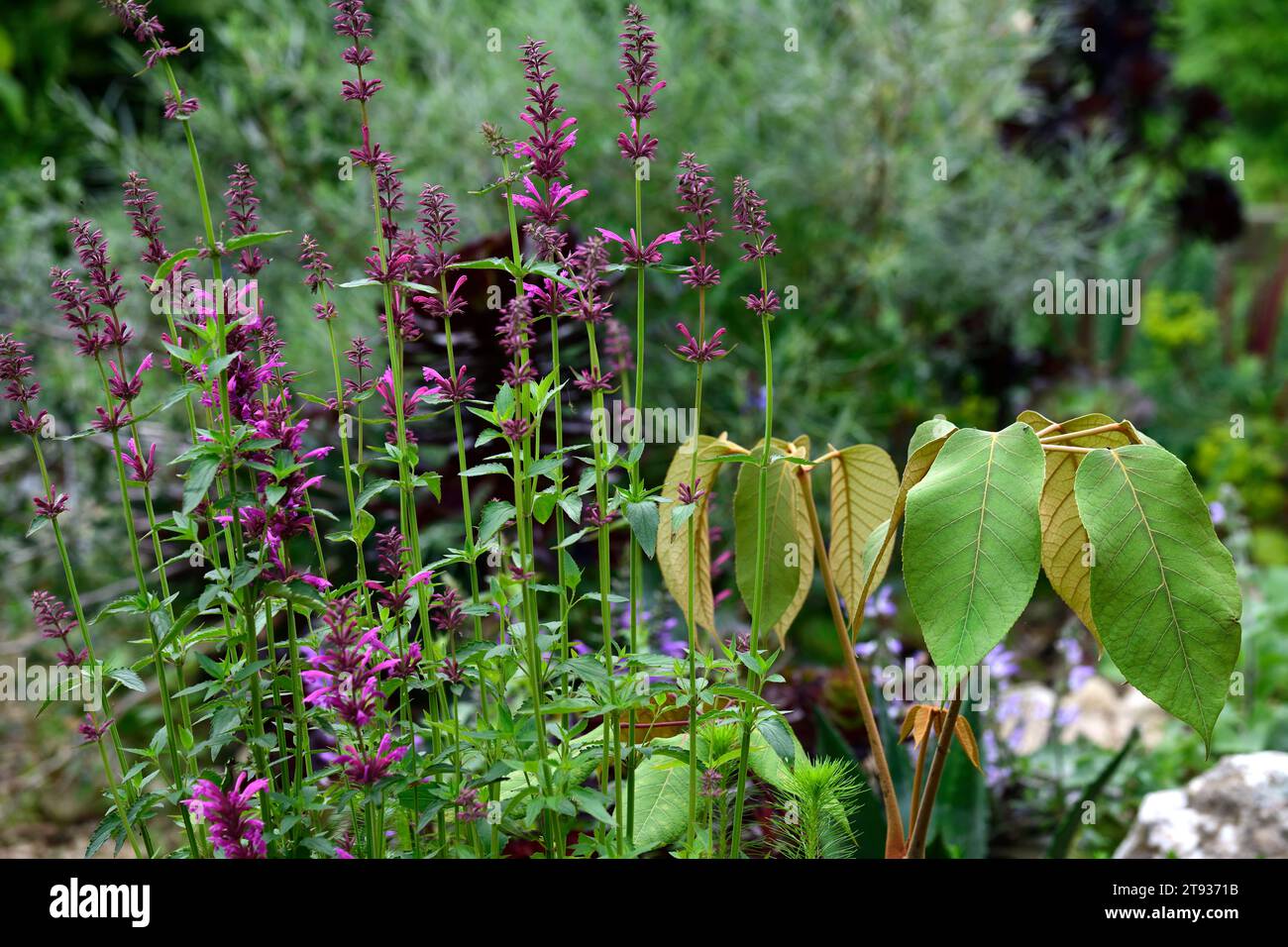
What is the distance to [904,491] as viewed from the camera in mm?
1110

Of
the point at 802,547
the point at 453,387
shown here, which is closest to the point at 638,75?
the point at 453,387

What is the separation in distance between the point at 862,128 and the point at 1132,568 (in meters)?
3.38

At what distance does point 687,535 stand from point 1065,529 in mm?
424

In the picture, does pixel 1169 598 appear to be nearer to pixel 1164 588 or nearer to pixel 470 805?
pixel 1164 588

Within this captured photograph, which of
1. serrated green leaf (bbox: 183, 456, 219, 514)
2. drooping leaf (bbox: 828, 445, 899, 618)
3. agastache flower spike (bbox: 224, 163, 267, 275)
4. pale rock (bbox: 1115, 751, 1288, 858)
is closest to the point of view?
serrated green leaf (bbox: 183, 456, 219, 514)

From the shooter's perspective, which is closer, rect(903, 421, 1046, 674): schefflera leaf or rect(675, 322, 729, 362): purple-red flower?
rect(903, 421, 1046, 674): schefflera leaf

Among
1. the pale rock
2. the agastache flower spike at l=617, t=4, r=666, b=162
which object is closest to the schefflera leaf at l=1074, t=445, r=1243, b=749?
the agastache flower spike at l=617, t=4, r=666, b=162

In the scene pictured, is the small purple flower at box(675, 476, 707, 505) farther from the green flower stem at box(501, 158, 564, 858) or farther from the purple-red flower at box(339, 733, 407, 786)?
the purple-red flower at box(339, 733, 407, 786)

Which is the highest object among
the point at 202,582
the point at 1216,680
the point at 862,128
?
the point at 862,128

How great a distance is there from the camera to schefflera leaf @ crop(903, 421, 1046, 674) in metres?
0.97

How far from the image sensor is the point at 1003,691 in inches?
115

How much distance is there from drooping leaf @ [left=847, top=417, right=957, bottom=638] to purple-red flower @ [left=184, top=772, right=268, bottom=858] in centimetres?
59
